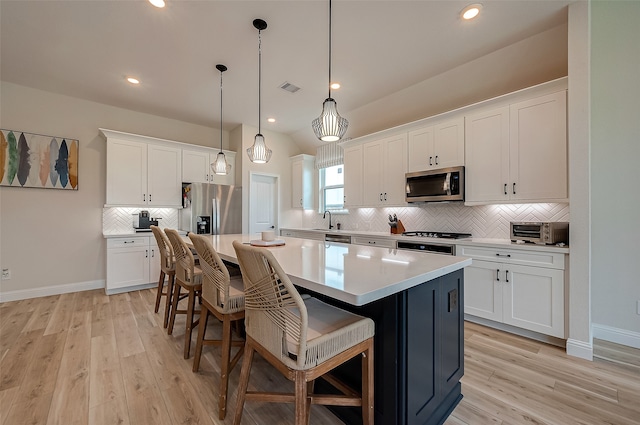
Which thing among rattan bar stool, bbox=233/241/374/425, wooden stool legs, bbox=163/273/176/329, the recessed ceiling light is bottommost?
wooden stool legs, bbox=163/273/176/329

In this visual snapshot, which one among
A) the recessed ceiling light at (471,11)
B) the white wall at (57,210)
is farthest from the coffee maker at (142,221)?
the recessed ceiling light at (471,11)

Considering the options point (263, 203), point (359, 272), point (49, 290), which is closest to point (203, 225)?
point (263, 203)

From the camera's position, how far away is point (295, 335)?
44.1 inches

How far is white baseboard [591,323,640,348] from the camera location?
2.39m

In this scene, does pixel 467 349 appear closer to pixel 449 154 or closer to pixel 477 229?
pixel 477 229

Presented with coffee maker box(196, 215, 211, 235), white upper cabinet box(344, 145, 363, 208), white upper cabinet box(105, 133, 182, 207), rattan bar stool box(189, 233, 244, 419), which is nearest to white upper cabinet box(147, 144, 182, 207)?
white upper cabinet box(105, 133, 182, 207)

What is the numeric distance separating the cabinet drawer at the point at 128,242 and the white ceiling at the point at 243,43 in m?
2.16

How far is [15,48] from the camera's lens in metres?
2.88

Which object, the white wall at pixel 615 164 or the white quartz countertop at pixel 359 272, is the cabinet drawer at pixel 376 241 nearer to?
the white quartz countertop at pixel 359 272

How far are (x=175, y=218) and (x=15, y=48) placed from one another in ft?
9.30

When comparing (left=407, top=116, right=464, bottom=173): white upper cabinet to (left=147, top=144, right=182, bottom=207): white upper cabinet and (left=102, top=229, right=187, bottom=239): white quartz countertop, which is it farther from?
(left=102, top=229, right=187, bottom=239): white quartz countertop

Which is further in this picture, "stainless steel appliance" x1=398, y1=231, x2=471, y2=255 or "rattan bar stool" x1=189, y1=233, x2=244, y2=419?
"stainless steel appliance" x1=398, y1=231, x2=471, y2=255

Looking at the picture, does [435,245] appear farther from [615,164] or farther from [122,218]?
[122,218]

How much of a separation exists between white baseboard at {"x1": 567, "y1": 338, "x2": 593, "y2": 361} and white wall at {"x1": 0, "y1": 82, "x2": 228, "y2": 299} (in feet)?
19.8
